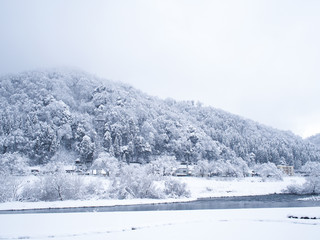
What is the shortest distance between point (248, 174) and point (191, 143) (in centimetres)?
2143

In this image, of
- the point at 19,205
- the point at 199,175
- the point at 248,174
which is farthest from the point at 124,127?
the point at 19,205

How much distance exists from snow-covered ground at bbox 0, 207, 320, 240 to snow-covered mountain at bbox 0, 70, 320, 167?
53.5 metres

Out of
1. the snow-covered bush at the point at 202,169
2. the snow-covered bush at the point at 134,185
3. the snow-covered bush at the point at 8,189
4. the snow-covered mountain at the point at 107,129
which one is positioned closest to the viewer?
the snow-covered bush at the point at 8,189

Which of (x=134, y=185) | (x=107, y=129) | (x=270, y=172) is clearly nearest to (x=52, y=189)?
(x=134, y=185)

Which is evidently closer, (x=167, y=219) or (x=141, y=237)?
(x=141, y=237)

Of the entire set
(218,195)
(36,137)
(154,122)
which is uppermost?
(154,122)

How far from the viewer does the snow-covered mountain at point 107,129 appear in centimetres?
7856

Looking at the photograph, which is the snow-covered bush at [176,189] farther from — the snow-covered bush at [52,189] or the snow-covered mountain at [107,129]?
the snow-covered mountain at [107,129]

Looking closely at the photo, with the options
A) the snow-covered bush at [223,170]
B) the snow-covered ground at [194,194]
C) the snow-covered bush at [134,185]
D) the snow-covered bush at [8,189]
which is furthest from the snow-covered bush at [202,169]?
the snow-covered bush at [8,189]

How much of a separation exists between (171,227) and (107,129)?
7396 centimetres

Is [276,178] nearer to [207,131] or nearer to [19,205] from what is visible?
[207,131]

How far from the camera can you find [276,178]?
3056 inches

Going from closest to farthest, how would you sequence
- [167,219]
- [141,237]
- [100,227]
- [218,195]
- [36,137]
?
[141,237], [100,227], [167,219], [218,195], [36,137]

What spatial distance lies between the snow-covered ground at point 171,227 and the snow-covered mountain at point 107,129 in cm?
5353
